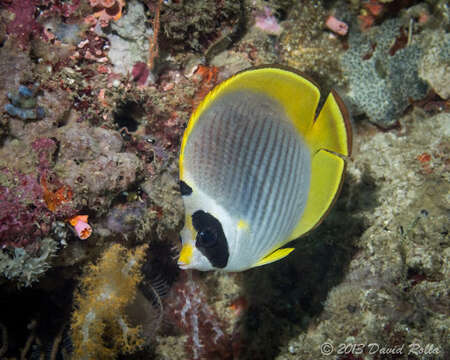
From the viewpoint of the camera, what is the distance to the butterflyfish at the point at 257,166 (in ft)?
4.95

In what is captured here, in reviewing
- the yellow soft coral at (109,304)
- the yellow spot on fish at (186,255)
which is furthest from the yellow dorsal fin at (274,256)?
the yellow soft coral at (109,304)

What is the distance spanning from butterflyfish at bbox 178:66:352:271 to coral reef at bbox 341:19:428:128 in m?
2.15

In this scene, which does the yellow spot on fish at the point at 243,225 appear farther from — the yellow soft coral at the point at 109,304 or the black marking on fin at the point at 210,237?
the yellow soft coral at the point at 109,304

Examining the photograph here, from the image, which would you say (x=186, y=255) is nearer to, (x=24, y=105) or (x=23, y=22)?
(x=24, y=105)

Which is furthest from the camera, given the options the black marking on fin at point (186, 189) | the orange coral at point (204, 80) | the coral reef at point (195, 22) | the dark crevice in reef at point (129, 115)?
the dark crevice in reef at point (129, 115)

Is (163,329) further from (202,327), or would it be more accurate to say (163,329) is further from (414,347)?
(414,347)

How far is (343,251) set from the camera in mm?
3008

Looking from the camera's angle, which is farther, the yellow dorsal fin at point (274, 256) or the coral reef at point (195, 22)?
the coral reef at point (195, 22)

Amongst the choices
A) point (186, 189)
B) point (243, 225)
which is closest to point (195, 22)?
point (186, 189)

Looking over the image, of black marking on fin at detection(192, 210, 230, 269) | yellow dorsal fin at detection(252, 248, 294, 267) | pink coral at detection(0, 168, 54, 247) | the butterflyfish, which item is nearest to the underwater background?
pink coral at detection(0, 168, 54, 247)

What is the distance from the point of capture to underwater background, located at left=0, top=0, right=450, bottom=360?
228 centimetres

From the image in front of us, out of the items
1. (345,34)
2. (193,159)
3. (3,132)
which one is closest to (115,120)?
(3,132)

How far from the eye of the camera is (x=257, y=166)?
1.59 meters

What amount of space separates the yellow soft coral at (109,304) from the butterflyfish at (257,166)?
4.15ft
